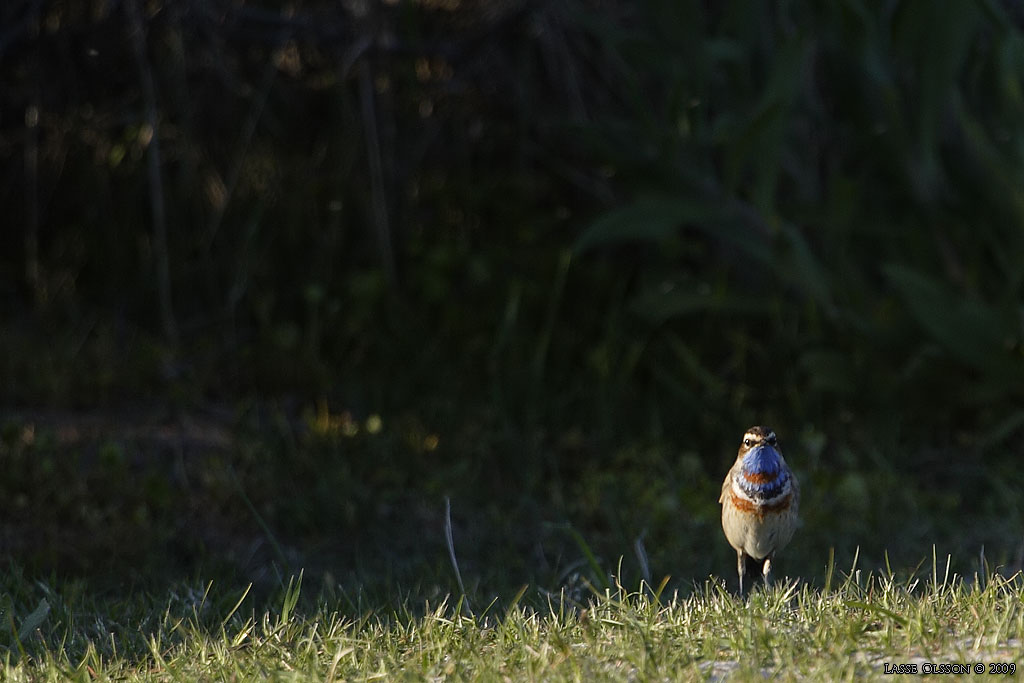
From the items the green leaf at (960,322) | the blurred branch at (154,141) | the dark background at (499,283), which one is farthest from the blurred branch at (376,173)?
the green leaf at (960,322)

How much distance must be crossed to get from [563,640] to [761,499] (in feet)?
2.46

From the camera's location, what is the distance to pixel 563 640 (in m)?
2.99

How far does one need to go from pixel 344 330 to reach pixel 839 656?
3.86 meters

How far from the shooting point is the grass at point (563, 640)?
278 centimetres

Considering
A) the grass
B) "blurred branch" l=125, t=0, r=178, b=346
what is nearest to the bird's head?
the grass

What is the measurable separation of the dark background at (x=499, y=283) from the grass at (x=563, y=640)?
83cm

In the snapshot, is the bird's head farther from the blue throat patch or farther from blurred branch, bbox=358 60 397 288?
blurred branch, bbox=358 60 397 288

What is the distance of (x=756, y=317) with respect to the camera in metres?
6.35

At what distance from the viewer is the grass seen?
278 cm

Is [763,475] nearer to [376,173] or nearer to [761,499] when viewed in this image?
[761,499]

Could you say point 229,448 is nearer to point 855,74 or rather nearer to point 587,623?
point 587,623

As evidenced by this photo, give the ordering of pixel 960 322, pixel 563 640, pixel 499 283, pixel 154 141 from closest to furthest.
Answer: pixel 563 640 → pixel 960 322 → pixel 154 141 → pixel 499 283

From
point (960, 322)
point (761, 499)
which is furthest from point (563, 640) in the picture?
point (960, 322)

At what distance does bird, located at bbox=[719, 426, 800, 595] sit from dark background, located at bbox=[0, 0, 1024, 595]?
0.64m
